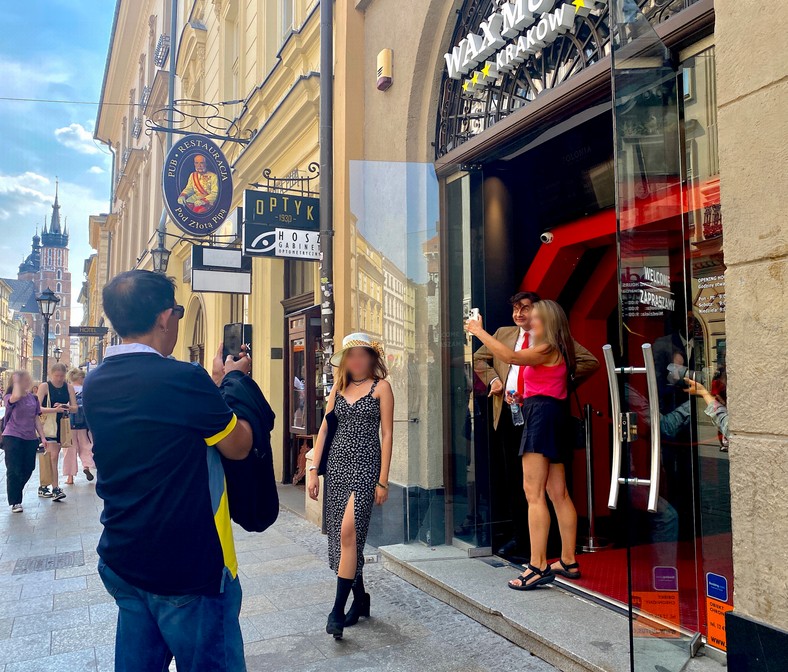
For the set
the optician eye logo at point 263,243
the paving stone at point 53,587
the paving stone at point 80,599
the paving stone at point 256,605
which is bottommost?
the paving stone at point 53,587

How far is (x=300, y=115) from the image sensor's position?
8773mm

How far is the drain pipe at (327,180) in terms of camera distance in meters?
6.98

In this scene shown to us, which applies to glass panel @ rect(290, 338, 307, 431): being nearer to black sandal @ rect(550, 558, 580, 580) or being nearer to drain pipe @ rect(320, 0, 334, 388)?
drain pipe @ rect(320, 0, 334, 388)

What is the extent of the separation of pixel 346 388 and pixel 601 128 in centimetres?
280

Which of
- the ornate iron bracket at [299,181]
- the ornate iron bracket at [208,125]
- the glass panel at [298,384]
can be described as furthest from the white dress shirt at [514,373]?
the ornate iron bracket at [208,125]

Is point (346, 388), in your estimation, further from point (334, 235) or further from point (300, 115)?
point (300, 115)

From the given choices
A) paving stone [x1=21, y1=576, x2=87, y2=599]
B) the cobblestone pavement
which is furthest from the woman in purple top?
paving stone [x1=21, y1=576, x2=87, y2=599]

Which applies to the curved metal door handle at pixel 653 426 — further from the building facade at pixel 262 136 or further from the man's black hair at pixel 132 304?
the building facade at pixel 262 136

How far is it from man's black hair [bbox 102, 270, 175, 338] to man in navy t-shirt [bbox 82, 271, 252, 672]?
9cm

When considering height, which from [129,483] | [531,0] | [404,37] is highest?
[404,37]

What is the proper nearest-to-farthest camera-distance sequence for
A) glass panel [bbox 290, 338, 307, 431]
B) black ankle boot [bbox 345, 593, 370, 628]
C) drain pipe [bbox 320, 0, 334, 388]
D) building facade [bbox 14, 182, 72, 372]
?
black ankle boot [bbox 345, 593, 370, 628] → drain pipe [bbox 320, 0, 334, 388] → glass panel [bbox 290, 338, 307, 431] → building facade [bbox 14, 182, 72, 372]

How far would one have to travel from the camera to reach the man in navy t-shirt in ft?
6.92


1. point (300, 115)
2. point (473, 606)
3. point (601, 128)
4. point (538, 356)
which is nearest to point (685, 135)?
point (538, 356)

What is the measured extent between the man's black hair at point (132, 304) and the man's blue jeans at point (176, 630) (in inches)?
31.7
